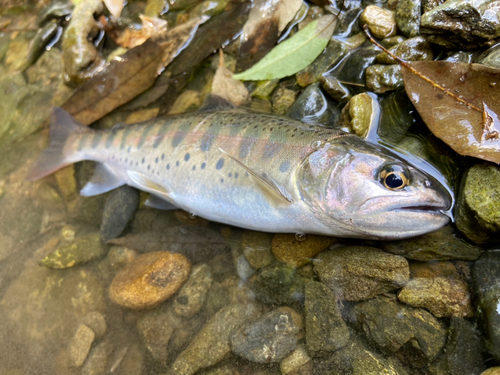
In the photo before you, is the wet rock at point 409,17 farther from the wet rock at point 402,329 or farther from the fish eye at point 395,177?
the wet rock at point 402,329

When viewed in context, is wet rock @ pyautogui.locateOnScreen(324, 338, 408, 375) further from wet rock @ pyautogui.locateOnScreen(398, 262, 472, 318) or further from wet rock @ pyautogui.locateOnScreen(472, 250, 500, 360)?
wet rock @ pyautogui.locateOnScreen(472, 250, 500, 360)

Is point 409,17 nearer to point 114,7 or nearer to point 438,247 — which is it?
point 438,247

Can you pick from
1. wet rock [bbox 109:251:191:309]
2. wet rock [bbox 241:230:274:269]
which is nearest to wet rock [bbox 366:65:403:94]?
wet rock [bbox 241:230:274:269]

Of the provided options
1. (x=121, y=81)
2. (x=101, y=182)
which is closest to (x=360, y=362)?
(x=101, y=182)

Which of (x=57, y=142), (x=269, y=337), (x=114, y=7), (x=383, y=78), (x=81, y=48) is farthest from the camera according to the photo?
(x=114, y=7)

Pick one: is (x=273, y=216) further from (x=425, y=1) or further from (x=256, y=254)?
(x=425, y=1)

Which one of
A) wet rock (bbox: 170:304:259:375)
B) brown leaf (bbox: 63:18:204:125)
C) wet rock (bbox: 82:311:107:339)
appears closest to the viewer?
wet rock (bbox: 170:304:259:375)
